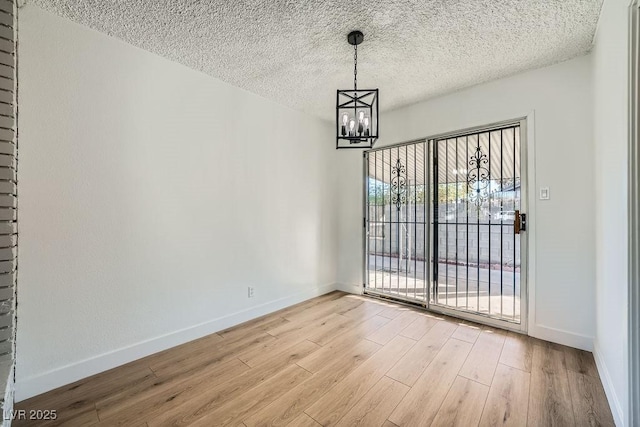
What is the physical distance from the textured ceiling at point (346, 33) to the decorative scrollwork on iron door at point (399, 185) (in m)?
1.13

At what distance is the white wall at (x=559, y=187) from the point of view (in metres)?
2.34

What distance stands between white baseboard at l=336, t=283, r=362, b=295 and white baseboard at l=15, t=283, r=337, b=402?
1259 millimetres

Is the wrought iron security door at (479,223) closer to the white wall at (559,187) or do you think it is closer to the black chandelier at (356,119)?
the white wall at (559,187)

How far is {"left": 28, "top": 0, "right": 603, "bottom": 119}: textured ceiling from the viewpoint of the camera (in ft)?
6.04

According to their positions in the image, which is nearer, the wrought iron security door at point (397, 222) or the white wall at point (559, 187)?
the white wall at point (559, 187)

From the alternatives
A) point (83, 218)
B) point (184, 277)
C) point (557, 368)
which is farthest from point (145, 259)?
point (557, 368)

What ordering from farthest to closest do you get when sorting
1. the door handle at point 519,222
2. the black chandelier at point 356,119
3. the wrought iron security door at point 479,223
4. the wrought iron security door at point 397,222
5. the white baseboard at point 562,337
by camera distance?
the wrought iron security door at point 397,222 < the wrought iron security door at point 479,223 < the door handle at point 519,222 < the white baseboard at point 562,337 < the black chandelier at point 356,119

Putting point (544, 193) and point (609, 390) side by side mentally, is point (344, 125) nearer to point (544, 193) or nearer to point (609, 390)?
point (544, 193)

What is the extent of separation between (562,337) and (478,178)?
1729 mm

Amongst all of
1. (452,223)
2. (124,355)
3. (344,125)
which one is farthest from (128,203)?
(452,223)

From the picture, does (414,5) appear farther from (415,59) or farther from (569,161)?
(569,161)

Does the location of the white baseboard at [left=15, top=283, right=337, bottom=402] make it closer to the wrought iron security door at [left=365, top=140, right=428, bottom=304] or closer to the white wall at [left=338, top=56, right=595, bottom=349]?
the wrought iron security door at [left=365, top=140, right=428, bottom=304]

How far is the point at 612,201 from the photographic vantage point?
1.67 m

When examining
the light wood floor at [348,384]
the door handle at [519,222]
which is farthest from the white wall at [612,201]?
the door handle at [519,222]
